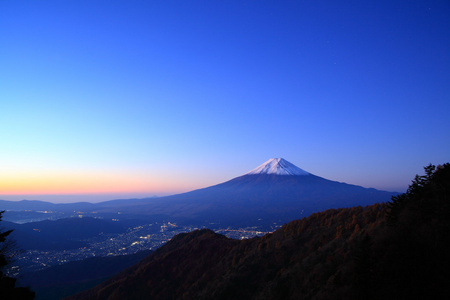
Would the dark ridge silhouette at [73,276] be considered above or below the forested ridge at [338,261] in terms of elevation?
below

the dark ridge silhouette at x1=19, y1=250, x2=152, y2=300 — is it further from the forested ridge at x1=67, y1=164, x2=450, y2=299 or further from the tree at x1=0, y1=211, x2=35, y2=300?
the tree at x1=0, y1=211, x2=35, y2=300

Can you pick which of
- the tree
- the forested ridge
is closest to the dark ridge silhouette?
the forested ridge

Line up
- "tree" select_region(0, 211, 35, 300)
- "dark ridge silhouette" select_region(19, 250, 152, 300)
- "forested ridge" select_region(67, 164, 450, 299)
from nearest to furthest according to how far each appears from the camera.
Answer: "tree" select_region(0, 211, 35, 300)
"forested ridge" select_region(67, 164, 450, 299)
"dark ridge silhouette" select_region(19, 250, 152, 300)

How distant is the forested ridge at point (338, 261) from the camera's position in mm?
13430

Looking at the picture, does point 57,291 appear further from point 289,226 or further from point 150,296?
point 289,226

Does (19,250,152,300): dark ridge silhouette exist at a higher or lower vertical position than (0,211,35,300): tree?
lower

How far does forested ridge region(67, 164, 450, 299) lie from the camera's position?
44.1ft

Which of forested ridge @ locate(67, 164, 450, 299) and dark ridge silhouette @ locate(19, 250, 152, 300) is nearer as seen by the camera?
forested ridge @ locate(67, 164, 450, 299)

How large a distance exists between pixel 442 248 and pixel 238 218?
6948 inches

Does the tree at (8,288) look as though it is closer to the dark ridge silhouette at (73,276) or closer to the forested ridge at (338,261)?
the forested ridge at (338,261)

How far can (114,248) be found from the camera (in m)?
120

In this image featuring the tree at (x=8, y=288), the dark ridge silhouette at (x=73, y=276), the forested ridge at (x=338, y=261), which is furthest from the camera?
the dark ridge silhouette at (x=73, y=276)

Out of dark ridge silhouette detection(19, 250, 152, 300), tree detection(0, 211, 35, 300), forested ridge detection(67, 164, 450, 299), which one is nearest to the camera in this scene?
tree detection(0, 211, 35, 300)

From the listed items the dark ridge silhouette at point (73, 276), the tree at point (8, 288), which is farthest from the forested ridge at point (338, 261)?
the dark ridge silhouette at point (73, 276)
